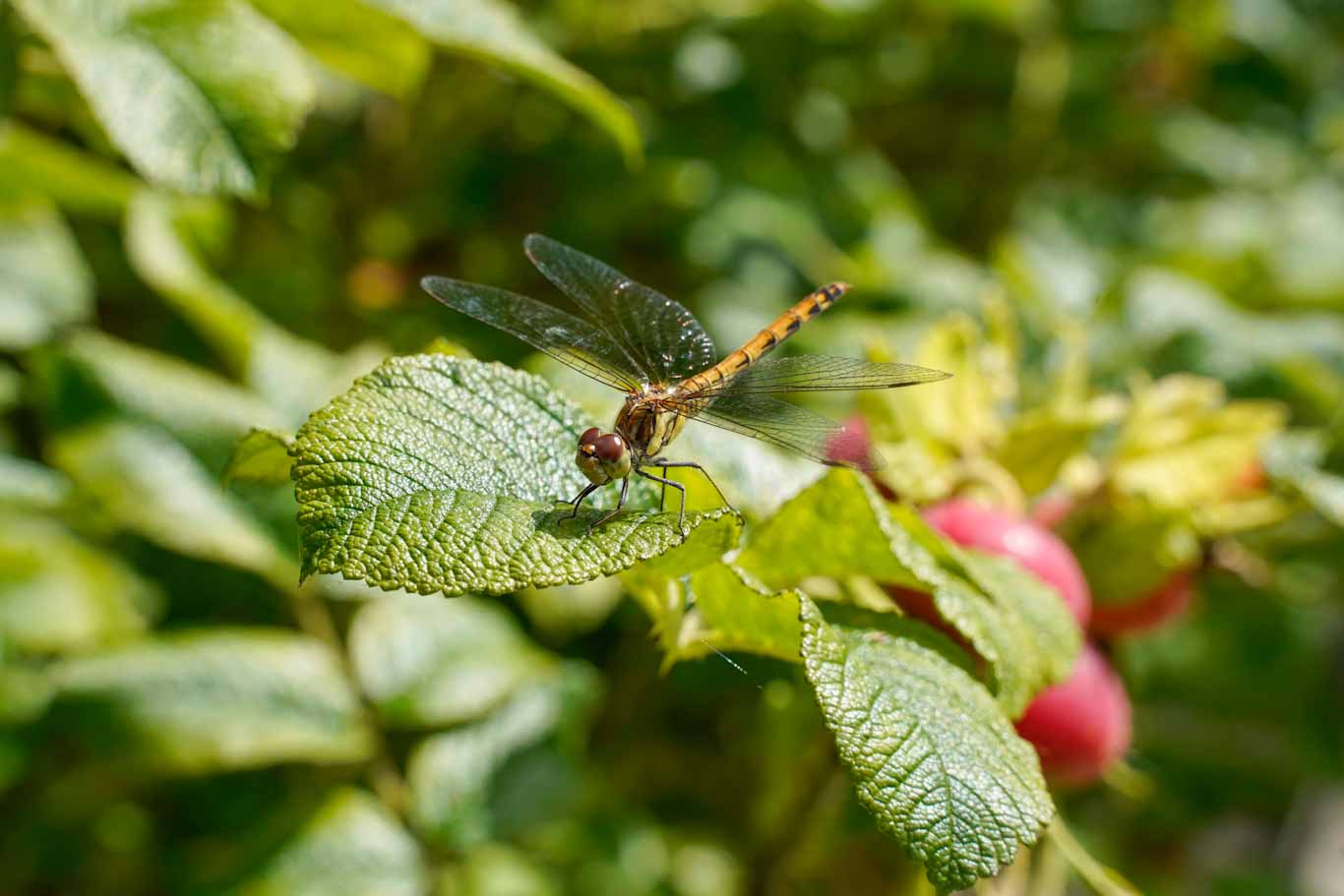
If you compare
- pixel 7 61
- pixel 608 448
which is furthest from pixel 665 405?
pixel 7 61

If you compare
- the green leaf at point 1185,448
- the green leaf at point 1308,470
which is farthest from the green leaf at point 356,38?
the green leaf at point 1308,470

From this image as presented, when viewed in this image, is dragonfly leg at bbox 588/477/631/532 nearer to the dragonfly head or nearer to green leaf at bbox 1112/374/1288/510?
the dragonfly head

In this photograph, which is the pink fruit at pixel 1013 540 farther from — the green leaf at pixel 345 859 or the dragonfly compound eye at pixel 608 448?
the green leaf at pixel 345 859

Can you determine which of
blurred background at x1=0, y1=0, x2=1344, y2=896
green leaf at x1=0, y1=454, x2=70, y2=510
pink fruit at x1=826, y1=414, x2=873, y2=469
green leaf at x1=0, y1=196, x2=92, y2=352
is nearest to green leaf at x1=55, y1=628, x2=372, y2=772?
blurred background at x1=0, y1=0, x2=1344, y2=896

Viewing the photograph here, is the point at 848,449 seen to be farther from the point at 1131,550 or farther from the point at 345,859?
the point at 345,859

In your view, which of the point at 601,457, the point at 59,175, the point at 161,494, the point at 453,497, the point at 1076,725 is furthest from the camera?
the point at 59,175

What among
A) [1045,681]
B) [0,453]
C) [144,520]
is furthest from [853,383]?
[0,453]

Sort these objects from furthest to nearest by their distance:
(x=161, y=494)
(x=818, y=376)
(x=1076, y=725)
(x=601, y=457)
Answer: (x=161, y=494)
(x=1076, y=725)
(x=818, y=376)
(x=601, y=457)

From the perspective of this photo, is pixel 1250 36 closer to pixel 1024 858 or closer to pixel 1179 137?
pixel 1179 137

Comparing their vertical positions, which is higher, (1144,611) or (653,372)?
(653,372)
